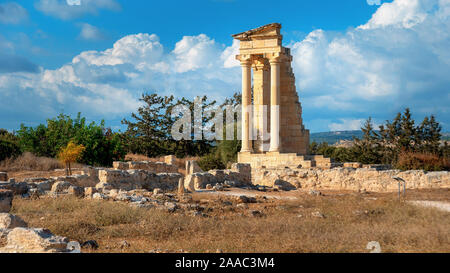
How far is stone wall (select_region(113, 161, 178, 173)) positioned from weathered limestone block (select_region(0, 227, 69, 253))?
40.9 feet

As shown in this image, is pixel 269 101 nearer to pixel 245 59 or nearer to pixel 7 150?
pixel 245 59

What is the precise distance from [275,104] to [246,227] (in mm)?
17098

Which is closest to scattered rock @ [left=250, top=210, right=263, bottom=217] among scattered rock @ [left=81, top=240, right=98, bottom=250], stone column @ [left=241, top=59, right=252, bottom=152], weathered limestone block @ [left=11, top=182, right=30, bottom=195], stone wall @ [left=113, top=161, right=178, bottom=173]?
scattered rock @ [left=81, top=240, right=98, bottom=250]

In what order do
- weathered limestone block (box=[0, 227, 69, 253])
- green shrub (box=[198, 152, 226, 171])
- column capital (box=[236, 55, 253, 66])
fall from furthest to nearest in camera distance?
green shrub (box=[198, 152, 226, 171]), column capital (box=[236, 55, 253, 66]), weathered limestone block (box=[0, 227, 69, 253])

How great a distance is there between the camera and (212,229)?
26.9ft

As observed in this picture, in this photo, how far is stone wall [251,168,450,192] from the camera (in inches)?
630

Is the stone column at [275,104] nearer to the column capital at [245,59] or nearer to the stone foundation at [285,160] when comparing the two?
the stone foundation at [285,160]

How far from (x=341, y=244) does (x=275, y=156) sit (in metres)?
17.4

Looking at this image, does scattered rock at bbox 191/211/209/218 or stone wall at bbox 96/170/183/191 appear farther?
stone wall at bbox 96/170/183/191

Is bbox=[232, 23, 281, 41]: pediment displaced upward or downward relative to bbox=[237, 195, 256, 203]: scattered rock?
upward

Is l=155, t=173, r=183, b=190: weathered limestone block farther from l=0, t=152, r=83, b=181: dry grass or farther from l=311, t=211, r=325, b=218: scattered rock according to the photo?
l=311, t=211, r=325, b=218: scattered rock

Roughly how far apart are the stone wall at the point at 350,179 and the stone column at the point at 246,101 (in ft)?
18.1

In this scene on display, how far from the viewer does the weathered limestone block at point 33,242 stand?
18.4ft
